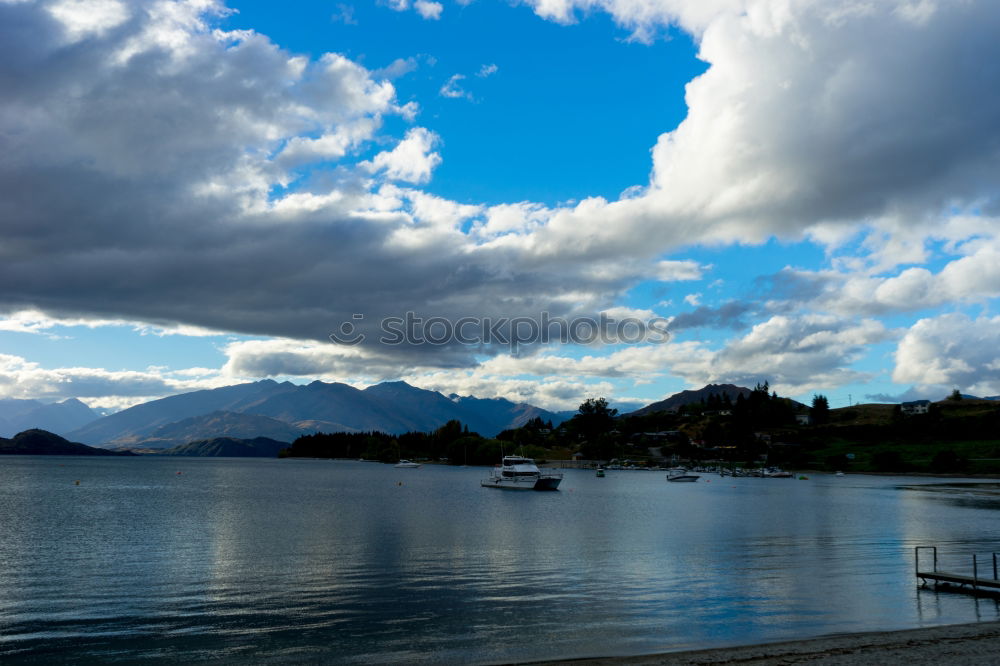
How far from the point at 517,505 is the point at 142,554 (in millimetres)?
79504

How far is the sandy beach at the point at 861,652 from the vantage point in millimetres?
29406

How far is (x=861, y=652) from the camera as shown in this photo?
30.8 m

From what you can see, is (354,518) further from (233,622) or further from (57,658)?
(57,658)

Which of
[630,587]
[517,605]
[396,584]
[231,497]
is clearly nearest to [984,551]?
[630,587]

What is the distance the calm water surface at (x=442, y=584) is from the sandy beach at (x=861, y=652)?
2.26 metres

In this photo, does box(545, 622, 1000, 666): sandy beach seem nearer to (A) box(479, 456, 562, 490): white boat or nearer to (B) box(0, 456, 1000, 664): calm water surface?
A: (B) box(0, 456, 1000, 664): calm water surface

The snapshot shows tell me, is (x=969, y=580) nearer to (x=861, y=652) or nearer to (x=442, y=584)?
(x=861, y=652)

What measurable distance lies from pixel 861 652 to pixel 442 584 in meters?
27.6

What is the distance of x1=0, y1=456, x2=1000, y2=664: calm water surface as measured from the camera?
34656 millimetres

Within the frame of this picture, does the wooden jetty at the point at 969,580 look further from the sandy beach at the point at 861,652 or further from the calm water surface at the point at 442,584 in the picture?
the sandy beach at the point at 861,652

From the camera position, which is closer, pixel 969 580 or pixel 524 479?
pixel 969 580

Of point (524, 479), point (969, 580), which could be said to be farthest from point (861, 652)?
point (524, 479)

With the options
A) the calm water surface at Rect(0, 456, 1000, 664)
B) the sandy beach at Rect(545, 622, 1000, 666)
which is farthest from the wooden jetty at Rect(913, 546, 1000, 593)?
the sandy beach at Rect(545, 622, 1000, 666)

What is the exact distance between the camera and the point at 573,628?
122 ft
